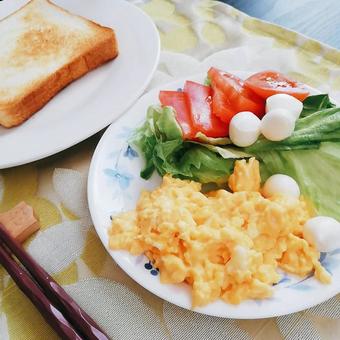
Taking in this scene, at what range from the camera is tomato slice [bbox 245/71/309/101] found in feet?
4.28

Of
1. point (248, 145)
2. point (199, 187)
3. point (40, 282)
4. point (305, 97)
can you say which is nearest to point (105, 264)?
point (40, 282)

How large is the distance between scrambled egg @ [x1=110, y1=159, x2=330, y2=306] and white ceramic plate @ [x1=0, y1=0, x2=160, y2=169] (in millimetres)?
442

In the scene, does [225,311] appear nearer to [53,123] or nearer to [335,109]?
[335,109]

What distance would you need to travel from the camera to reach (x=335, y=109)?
1259mm

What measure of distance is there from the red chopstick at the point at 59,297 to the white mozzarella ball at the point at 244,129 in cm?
62

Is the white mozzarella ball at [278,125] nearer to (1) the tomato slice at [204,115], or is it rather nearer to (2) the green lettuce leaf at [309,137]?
(2) the green lettuce leaf at [309,137]

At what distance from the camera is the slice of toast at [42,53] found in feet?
4.94

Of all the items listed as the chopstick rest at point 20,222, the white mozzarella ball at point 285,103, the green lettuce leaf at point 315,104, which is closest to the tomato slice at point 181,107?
the white mozzarella ball at point 285,103

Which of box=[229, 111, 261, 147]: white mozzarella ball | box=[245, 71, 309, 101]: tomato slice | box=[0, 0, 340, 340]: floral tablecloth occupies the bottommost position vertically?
box=[0, 0, 340, 340]: floral tablecloth

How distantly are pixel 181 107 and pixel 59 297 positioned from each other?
0.68 m

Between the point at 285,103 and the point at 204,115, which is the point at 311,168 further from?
the point at 204,115

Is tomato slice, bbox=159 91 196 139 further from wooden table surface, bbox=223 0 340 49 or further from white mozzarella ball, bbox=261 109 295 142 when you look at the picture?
wooden table surface, bbox=223 0 340 49

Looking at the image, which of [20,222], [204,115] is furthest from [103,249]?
[204,115]

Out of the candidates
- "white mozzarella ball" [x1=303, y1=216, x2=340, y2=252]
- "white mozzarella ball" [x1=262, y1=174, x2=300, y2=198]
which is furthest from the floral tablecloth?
"white mozzarella ball" [x1=262, y1=174, x2=300, y2=198]
